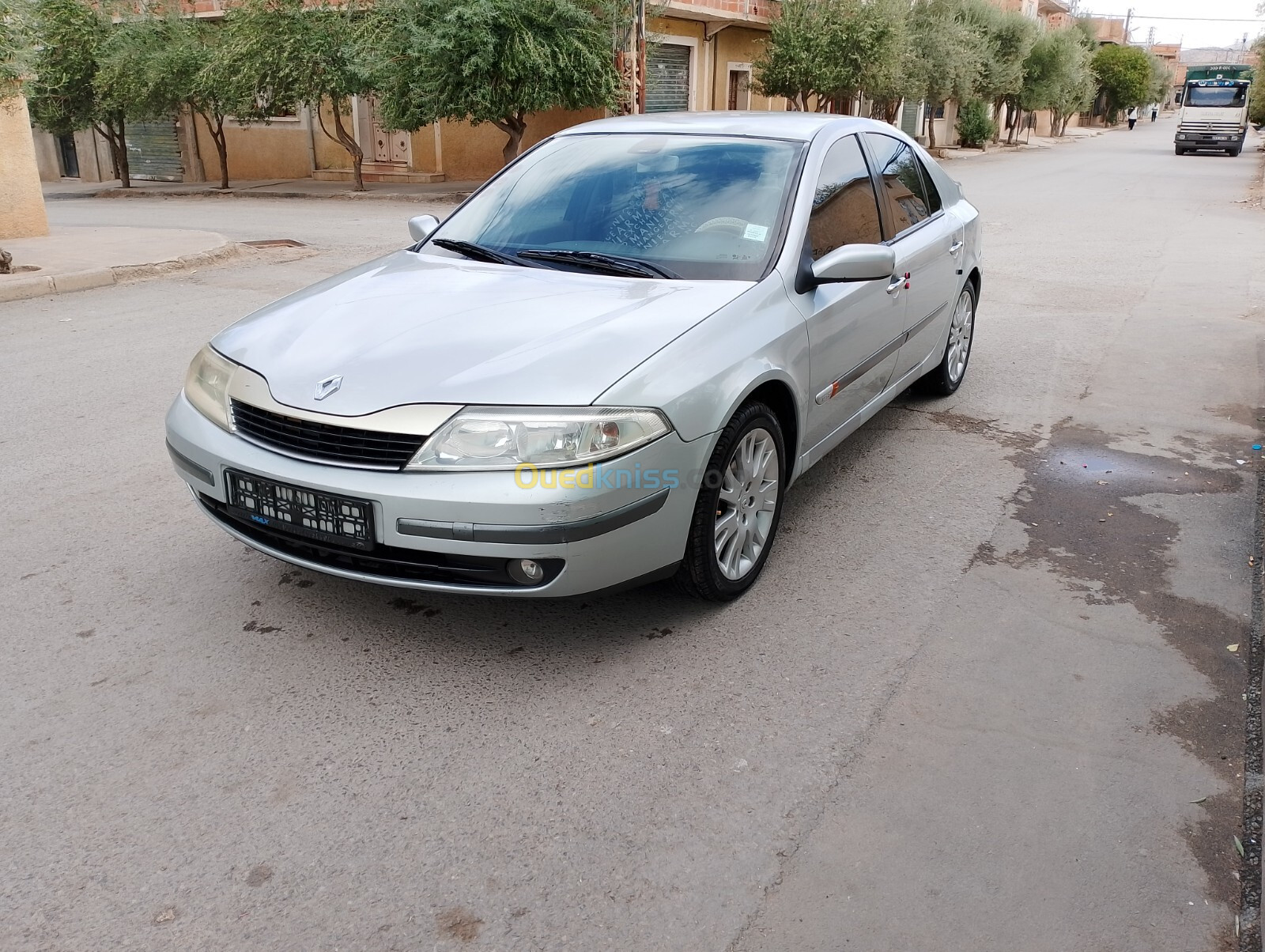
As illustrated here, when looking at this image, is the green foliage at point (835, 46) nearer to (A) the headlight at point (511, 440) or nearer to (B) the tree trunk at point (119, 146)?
(B) the tree trunk at point (119, 146)

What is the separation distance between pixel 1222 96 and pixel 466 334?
45880mm

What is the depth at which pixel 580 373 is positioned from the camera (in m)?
3.13

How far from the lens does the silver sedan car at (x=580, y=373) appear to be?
303 cm

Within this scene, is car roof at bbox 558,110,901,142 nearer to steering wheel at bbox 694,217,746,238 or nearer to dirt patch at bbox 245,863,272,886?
steering wheel at bbox 694,217,746,238

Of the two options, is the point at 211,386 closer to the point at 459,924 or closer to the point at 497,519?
the point at 497,519

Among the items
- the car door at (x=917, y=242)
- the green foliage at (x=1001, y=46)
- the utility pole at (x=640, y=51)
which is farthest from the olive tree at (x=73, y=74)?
the green foliage at (x=1001, y=46)

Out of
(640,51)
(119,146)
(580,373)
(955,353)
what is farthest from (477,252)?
(119,146)

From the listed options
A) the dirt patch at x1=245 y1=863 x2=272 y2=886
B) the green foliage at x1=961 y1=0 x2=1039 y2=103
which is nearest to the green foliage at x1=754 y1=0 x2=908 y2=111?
the green foliage at x1=961 y1=0 x2=1039 y2=103

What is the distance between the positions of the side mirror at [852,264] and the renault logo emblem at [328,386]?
5.71ft

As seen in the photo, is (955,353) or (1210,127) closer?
(955,353)

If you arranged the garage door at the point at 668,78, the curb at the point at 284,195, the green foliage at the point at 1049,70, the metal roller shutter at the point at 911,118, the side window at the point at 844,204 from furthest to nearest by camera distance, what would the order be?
the green foliage at the point at 1049,70 → the metal roller shutter at the point at 911,118 → the garage door at the point at 668,78 → the curb at the point at 284,195 → the side window at the point at 844,204

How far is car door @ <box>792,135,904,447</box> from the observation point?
4.08 metres

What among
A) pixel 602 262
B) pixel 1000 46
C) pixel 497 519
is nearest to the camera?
pixel 497 519

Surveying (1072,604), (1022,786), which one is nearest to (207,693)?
(1022,786)
